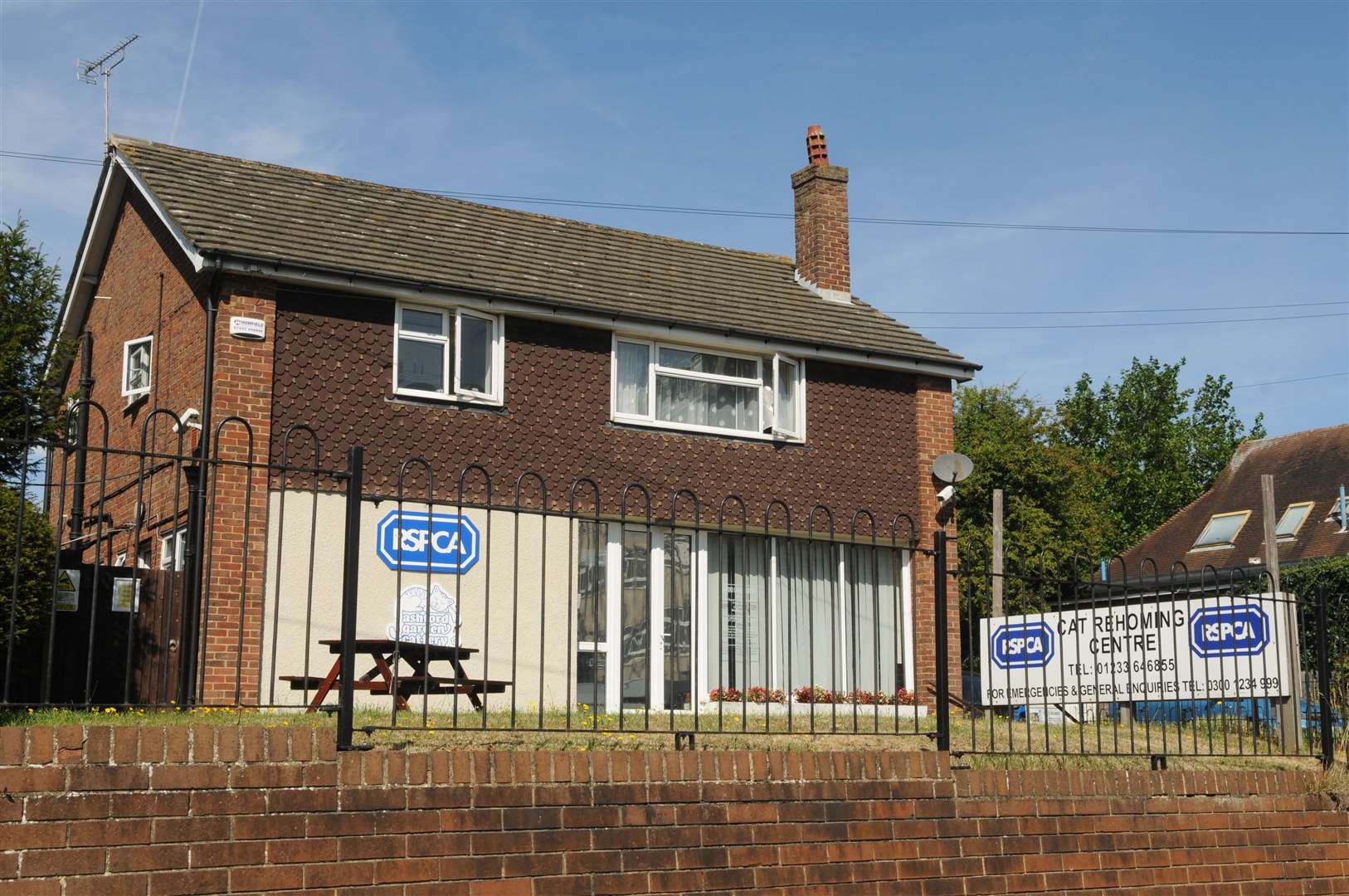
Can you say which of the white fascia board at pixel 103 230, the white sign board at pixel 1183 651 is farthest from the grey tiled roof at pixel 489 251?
the white sign board at pixel 1183 651

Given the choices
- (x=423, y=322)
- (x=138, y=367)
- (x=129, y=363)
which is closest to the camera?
(x=423, y=322)

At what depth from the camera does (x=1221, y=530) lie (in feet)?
120

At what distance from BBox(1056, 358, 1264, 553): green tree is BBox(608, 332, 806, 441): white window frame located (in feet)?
98.8

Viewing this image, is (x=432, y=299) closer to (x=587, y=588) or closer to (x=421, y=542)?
(x=421, y=542)

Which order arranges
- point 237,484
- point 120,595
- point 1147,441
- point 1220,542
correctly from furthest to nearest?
point 1147,441 < point 1220,542 < point 237,484 < point 120,595

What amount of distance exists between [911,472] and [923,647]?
2589mm

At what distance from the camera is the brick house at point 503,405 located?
1599 cm

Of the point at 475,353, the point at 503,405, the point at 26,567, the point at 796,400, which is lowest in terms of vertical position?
the point at 26,567

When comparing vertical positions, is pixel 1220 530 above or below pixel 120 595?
above

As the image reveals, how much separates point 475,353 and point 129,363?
4.73 m

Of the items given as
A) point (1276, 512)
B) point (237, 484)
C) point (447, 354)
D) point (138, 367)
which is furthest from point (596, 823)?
point (1276, 512)

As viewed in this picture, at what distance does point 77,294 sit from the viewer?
837 inches

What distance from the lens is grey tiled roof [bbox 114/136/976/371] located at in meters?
17.3

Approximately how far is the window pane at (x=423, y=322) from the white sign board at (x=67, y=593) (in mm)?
5479
